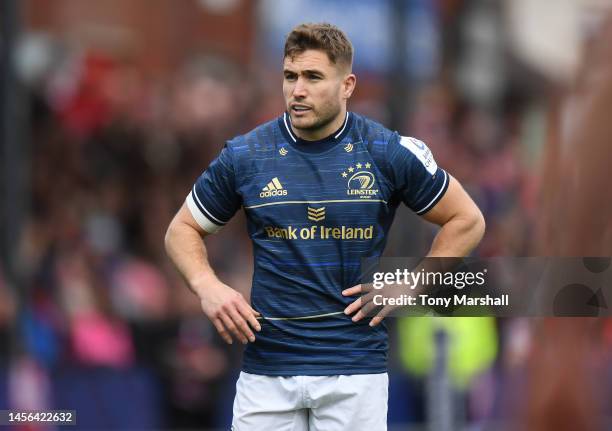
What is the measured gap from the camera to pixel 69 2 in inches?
655

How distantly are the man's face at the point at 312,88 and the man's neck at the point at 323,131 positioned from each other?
4cm

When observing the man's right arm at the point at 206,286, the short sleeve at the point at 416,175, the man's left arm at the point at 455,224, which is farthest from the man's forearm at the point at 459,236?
the man's right arm at the point at 206,286

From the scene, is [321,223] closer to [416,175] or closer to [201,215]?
[416,175]

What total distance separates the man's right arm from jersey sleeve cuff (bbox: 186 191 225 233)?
0.06 ft

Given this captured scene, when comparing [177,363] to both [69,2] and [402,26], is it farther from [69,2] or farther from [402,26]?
[69,2]

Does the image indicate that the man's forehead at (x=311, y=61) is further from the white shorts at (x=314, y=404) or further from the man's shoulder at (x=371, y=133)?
the white shorts at (x=314, y=404)

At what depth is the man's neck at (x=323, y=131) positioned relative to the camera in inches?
162

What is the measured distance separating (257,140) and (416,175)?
0.59 m

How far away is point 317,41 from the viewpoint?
398 cm

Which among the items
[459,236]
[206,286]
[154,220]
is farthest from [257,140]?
[154,220]

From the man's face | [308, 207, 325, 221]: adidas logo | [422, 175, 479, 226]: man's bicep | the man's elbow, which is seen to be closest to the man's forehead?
the man's face

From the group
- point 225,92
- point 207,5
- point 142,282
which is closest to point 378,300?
point 142,282

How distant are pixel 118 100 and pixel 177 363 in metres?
3.98

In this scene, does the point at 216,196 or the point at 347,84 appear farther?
the point at 216,196
